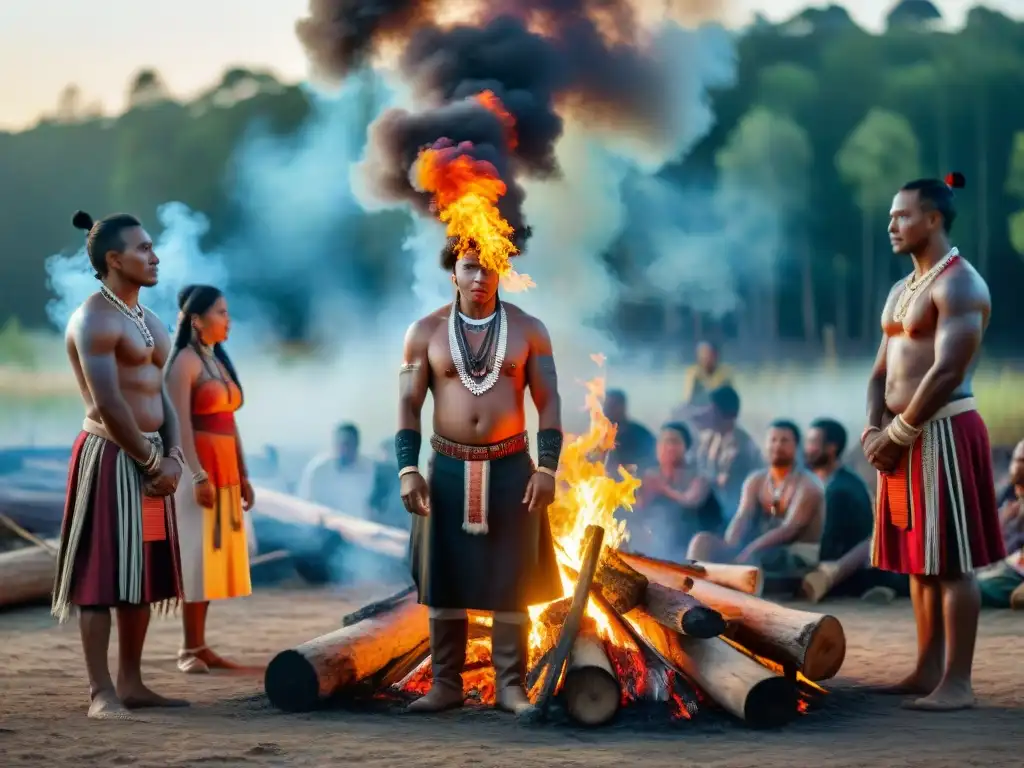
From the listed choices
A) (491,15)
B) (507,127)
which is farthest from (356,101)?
(507,127)

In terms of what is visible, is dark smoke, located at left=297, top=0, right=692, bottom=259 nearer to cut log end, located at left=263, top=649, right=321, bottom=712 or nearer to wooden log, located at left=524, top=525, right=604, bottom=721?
wooden log, located at left=524, top=525, right=604, bottom=721

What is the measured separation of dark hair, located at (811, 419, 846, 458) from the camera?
10.9 metres

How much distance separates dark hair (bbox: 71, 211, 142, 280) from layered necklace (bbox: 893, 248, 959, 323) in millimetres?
3471

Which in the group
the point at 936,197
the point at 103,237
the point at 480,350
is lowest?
the point at 480,350

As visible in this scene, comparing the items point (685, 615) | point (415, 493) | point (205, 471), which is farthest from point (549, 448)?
point (205, 471)

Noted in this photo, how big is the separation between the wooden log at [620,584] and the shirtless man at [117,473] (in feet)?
6.48

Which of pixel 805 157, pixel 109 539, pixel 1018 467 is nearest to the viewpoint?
pixel 109 539

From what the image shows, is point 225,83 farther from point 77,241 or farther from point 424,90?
point 424,90

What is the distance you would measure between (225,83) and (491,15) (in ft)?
19.5

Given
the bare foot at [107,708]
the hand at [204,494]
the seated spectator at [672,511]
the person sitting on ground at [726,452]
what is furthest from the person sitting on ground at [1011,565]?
the bare foot at [107,708]

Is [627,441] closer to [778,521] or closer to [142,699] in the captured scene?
[778,521]

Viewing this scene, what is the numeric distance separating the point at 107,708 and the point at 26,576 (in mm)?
4423

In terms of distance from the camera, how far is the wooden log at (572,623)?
19.7 ft

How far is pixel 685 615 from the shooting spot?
6.26 meters
